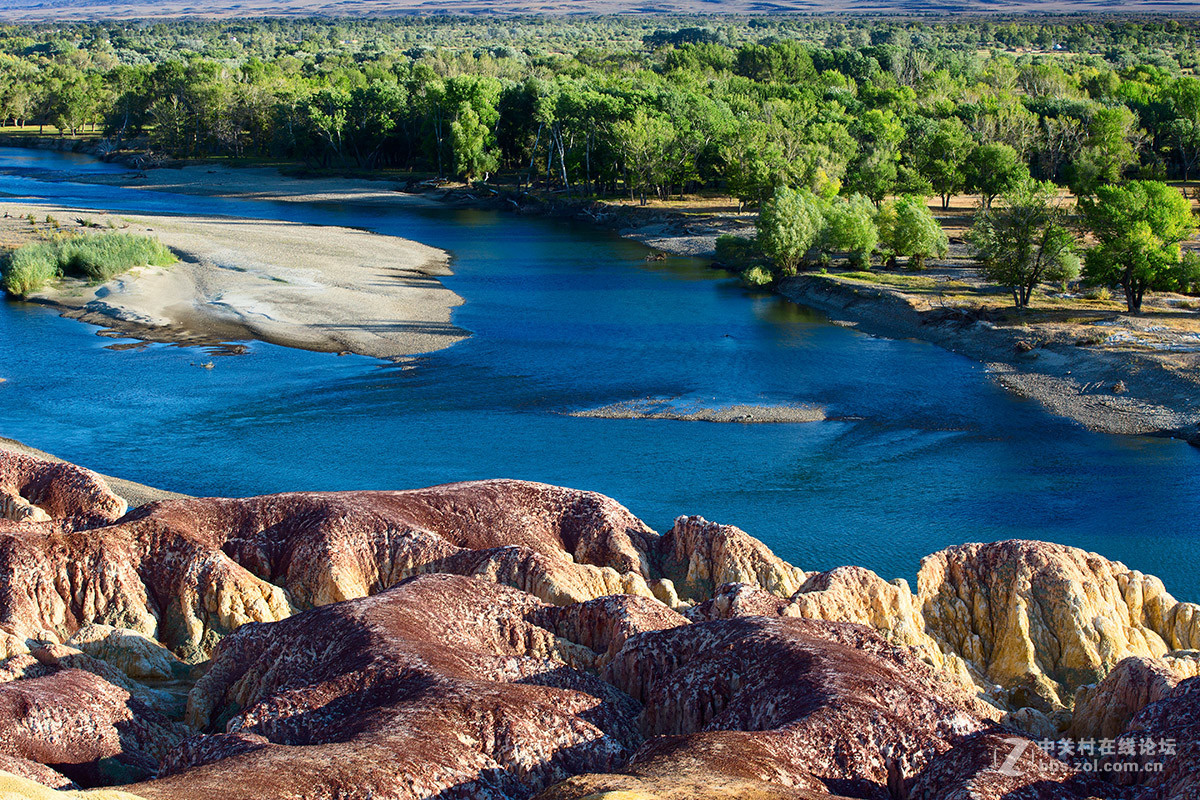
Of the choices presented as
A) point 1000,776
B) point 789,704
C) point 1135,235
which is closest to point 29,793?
point 789,704

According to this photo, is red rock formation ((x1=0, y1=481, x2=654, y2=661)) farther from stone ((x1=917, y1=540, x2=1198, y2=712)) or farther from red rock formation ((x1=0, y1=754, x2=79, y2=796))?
stone ((x1=917, y1=540, x2=1198, y2=712))

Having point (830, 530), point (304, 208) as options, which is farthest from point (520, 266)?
point (830, 530)

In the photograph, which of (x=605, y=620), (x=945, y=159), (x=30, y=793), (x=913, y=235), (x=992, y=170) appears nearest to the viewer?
(x=30, y=793)

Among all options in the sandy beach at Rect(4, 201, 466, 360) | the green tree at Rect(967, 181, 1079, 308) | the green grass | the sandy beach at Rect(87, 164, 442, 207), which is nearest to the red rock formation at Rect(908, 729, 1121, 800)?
the sandy beach at Rect(4, 201, 466, 360)

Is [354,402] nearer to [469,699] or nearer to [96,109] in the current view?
[469,699]

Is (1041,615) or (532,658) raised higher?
(532,658)

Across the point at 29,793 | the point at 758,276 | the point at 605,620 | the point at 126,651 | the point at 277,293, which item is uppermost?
the point at 758,276

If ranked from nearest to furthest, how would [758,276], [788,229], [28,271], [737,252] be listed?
[28,271] → [788,229] → [758,276] → [737,252]

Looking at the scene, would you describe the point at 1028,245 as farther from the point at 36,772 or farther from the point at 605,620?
the point at 36,772
